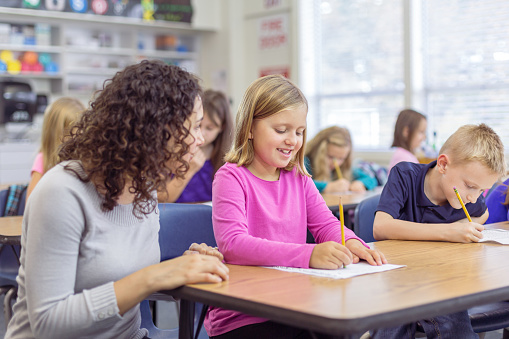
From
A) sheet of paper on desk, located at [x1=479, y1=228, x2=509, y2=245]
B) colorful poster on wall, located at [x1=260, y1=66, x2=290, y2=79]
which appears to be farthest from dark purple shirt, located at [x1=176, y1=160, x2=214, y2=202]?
colorful poster on wall, located at [x1=260, y1=66, x2=290, y2=79]

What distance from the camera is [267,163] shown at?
1.62 m

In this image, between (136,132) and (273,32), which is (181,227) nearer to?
(136,132)

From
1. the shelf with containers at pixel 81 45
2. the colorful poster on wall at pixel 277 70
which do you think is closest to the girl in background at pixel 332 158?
the colorful poster on wall at pixel 277 70

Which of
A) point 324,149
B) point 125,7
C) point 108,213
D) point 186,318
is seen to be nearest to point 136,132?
point 108,213

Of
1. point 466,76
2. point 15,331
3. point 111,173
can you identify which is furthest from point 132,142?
point 466,76

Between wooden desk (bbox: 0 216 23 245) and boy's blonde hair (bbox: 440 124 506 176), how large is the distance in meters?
1.31

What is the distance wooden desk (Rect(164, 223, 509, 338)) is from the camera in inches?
36.6

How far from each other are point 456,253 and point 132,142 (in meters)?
0.82

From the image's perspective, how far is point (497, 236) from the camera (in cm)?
171

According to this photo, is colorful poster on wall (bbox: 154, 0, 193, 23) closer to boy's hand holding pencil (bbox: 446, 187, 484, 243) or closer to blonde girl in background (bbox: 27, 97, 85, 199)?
blonde girl in background (bbox: 27, 97, 85, 199)

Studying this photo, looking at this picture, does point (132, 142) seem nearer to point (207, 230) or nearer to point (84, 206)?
point (84, 206)

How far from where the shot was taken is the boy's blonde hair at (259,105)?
158 centimetres

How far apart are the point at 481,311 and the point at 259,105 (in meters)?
0.87

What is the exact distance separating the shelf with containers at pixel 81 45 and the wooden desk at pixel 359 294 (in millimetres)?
5234
